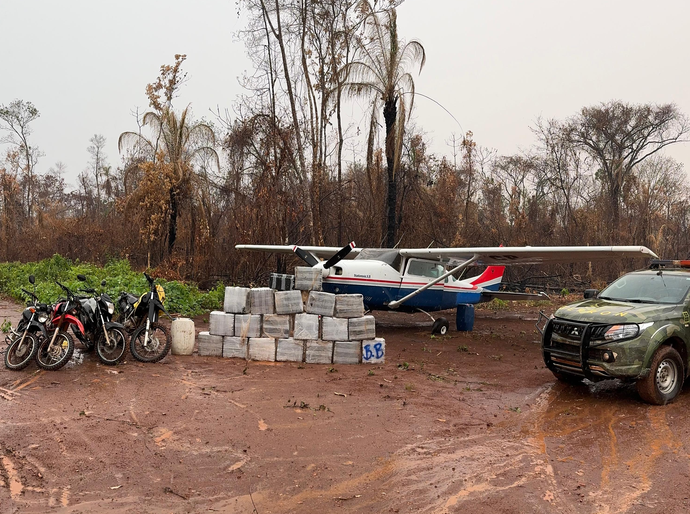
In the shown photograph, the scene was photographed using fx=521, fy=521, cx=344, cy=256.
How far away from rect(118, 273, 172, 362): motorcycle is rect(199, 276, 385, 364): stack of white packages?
2.70ft

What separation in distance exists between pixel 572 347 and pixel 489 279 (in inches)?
318

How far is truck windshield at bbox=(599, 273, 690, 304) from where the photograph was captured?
689 centimetres

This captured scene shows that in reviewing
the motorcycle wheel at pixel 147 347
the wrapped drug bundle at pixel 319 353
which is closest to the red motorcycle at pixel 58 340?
the motorcycle wheel at pixel 147 347

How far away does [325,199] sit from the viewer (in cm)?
1895

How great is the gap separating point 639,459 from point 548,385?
2800 mm

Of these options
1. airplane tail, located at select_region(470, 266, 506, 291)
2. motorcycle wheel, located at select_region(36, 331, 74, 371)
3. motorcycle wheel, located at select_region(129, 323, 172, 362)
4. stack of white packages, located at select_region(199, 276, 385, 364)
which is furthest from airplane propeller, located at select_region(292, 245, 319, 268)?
motorcycle wheel, located at select_region(36, 331, 74, 371)

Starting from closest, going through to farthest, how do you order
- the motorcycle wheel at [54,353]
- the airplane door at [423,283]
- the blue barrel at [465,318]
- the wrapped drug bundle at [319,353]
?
the motorcycle wheel at [54,353]
the wrapped drug bundle at [319,353]
the airplane door at [423,283]
the blue barrel at [465,318]

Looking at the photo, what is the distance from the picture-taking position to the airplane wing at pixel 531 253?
9.52 metres

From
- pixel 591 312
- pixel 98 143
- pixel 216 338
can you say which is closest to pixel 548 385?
pixel 591 312

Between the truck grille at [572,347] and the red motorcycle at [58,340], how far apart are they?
6.43 metres

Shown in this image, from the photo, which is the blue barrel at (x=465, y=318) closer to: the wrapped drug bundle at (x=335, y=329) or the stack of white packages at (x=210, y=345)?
the wrapped drug bundle at (x=335, y=329)

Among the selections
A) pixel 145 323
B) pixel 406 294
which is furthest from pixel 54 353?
pixel 406 294

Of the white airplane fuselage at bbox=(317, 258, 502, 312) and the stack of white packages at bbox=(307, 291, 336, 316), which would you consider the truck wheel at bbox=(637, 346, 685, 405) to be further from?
the white airplane fuselage at bbox=(317, 258, 502, 312)

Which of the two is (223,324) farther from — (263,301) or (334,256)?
(334,256)
